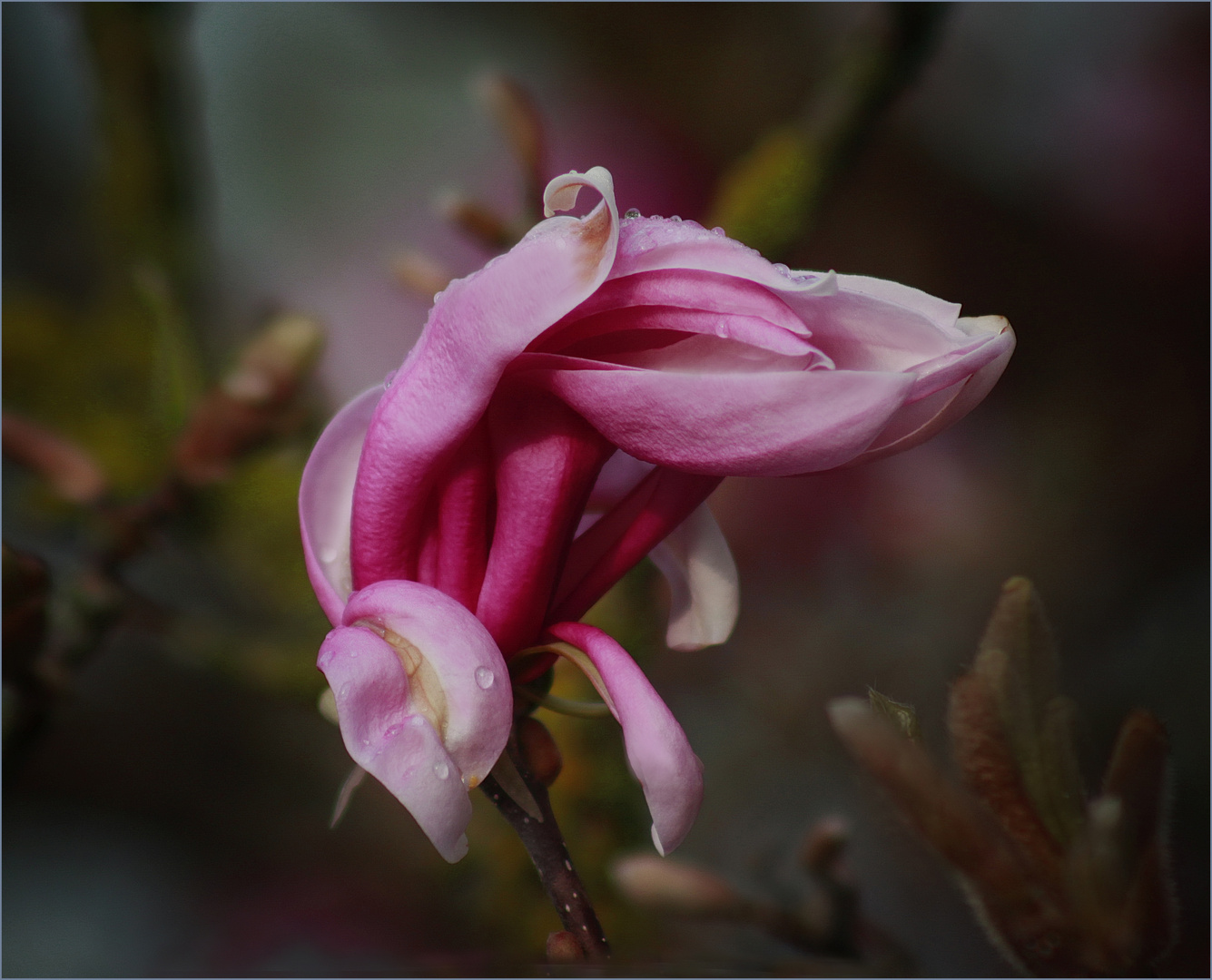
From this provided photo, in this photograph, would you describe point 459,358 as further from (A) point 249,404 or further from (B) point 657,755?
(A) point 249,404

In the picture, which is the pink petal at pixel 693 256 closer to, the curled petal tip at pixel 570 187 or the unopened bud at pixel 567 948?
the curled petal tip at pixel 570 187

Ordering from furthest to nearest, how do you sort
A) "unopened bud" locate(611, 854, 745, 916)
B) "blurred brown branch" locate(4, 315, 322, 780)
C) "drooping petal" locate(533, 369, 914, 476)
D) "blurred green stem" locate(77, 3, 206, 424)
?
"blurred green stem" locate(77, 3, 206, 424) < "blurred brown branch" locate(4, 315, 322, 780) < "unopened bud" locate(611, 854, 745, 916) < "drooping petal" locate(533, 369, 914, 476)

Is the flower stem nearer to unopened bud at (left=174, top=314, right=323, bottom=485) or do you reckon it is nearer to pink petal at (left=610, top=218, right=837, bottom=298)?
pink petal at (left=610, top=218, right=837, bottom=298)

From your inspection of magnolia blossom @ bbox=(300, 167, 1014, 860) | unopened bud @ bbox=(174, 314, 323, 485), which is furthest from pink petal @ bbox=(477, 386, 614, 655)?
unopened bud @ bbox=(174, 314, 323, 485)

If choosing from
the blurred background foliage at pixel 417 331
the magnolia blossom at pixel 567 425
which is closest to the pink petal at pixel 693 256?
the magnolia blossom at pixel 567 425

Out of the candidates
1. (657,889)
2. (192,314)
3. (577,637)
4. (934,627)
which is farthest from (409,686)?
(192,314)
